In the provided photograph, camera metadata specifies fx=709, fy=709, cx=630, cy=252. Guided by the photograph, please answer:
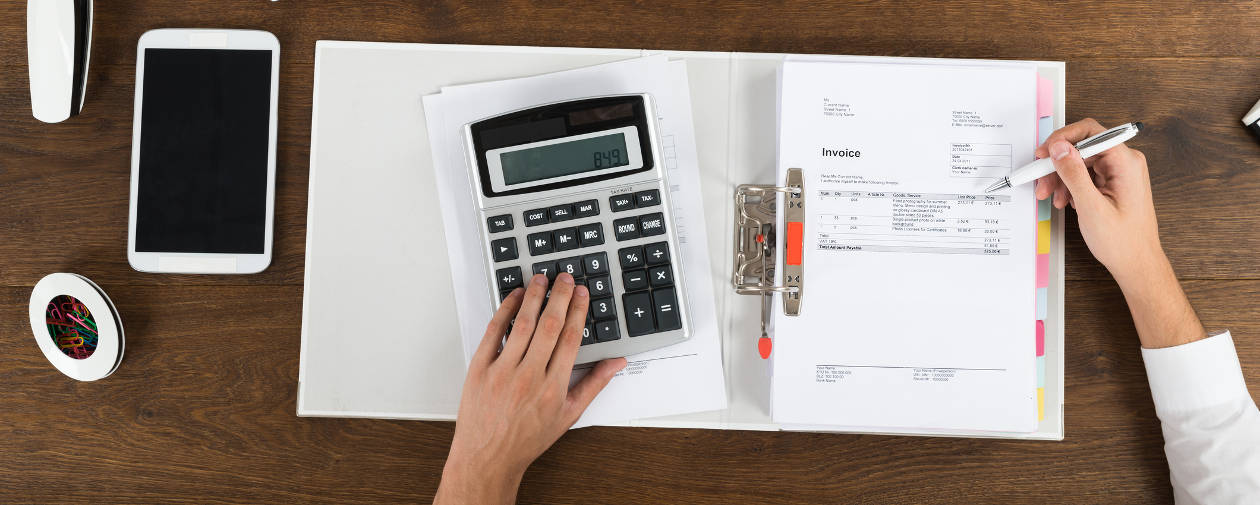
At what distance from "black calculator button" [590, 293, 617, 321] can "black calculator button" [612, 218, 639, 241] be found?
2.5 inches

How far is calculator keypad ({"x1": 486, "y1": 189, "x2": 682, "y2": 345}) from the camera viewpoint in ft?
2.26

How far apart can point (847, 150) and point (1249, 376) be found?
1.59 ft

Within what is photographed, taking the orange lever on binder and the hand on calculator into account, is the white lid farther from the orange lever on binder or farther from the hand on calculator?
the orange lever on binder

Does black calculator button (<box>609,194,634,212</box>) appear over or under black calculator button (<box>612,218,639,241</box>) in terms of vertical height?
over

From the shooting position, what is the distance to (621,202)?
69 cm

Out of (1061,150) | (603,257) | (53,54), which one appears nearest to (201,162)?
(53,54)

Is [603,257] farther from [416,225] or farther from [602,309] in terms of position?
[416,225]

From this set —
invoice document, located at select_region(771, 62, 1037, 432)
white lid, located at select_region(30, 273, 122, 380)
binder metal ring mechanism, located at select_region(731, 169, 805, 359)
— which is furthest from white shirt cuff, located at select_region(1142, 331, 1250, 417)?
white lid, located at select_region(30, 273, 122, 380)

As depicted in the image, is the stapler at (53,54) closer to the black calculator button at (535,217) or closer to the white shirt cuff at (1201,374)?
the black calculator button at (535,217)

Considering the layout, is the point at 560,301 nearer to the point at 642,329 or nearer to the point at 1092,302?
the point at 642,329

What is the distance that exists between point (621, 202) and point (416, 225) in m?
0.22

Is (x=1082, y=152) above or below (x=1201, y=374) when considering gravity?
above

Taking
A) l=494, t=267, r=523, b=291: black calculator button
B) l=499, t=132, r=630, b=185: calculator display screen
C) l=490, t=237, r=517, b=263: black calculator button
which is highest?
l=499, t=132, r=630, b=185: calculator display screen

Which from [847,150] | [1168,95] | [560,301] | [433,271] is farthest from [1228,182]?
[433,271]
